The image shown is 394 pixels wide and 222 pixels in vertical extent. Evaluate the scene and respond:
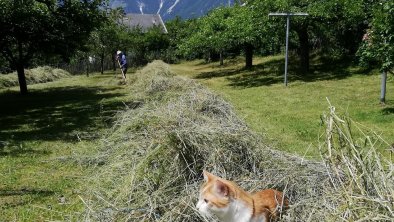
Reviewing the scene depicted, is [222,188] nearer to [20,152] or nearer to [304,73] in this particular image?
[20,152]

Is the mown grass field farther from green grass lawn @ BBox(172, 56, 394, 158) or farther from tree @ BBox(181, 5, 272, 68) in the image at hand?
tree @ BBox(181, 5, 272, 68)

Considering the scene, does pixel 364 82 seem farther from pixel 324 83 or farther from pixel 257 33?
pixel 257 33

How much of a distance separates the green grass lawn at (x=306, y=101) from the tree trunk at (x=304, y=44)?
1.37ft

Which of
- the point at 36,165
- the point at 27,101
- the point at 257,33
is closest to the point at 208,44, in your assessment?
the point at 257,33

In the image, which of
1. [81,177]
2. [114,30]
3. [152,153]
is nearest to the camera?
[152,153]

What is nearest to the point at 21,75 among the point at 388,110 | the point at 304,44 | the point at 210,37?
the point at 210,37

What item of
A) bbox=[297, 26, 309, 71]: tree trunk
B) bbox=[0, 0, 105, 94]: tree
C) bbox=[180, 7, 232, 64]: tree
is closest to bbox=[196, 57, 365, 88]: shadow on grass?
bbox=[297, 26, 309, 71]: tree trunk

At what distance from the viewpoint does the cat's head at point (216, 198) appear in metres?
3.25

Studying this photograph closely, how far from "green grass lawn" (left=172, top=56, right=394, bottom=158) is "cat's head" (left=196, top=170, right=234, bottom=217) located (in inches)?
49.4

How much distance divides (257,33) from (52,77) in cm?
1648

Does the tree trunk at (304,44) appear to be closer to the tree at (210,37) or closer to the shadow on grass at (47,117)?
the tree at (210,37)

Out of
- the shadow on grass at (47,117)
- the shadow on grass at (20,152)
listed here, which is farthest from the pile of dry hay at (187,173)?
the shadow on grass at (47,117)

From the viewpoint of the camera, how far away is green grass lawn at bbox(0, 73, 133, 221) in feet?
18.5

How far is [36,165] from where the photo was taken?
25.0 ft
